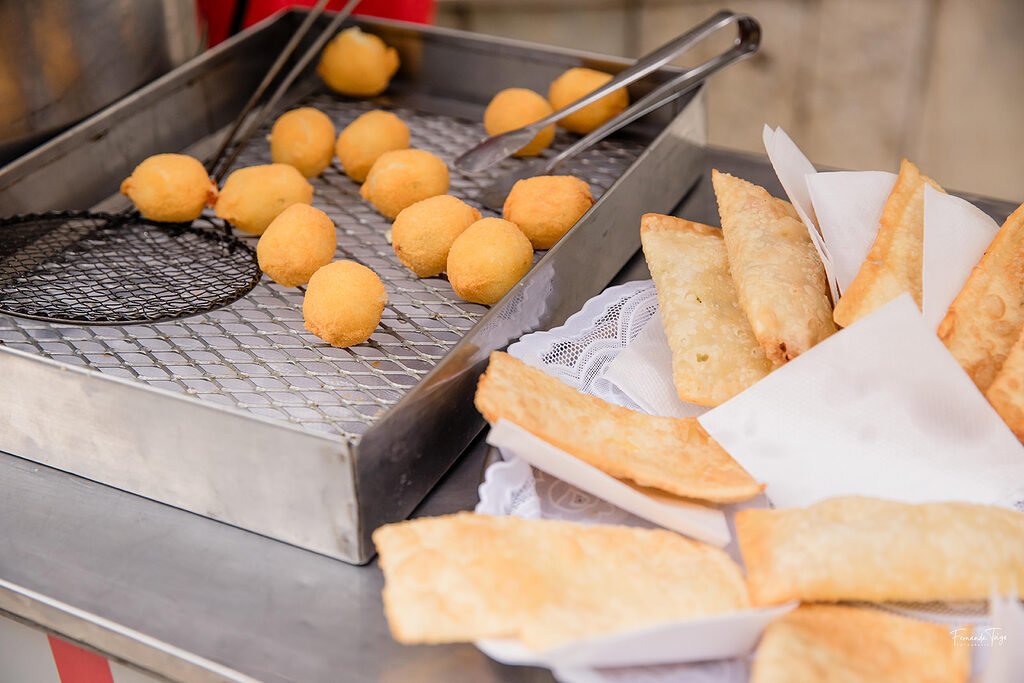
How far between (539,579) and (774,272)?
1.33 feet

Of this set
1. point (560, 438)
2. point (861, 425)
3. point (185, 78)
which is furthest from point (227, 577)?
point (185, 78)

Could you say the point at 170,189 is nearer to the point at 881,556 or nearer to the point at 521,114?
the point at 521,114

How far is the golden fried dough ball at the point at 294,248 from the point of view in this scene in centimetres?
109

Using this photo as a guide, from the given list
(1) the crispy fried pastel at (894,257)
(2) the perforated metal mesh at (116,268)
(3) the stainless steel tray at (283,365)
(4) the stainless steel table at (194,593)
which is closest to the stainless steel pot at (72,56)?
(3) the stainless steel tray at (283,365)

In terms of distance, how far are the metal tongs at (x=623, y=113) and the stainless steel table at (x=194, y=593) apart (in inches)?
19.3

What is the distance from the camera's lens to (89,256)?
1.16 m

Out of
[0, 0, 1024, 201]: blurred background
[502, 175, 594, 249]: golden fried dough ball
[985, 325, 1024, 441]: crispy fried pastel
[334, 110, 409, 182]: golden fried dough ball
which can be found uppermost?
[334, 110, 409, 182]: golden fried dough ball

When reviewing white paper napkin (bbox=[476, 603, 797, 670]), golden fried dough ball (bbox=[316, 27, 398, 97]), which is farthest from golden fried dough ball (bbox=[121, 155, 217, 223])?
white paper napkin (bbox=[476, 603, 797, 670])

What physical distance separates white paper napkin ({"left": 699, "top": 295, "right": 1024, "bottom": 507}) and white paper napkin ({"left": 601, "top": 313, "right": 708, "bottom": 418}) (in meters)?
0.08

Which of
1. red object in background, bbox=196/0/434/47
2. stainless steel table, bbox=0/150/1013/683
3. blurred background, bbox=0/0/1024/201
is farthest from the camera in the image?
blurred background, bbox=0/0/1024/201

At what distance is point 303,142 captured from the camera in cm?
131

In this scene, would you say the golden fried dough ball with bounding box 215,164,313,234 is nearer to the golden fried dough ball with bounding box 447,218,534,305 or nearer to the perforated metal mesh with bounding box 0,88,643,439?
the perforated metal mesh with bounding box 0,88,643,439

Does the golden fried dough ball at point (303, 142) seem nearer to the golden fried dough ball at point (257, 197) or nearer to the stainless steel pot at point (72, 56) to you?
the golden fried dough ball at point (257, 197)

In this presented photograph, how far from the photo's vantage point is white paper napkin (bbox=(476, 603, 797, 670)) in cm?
66
